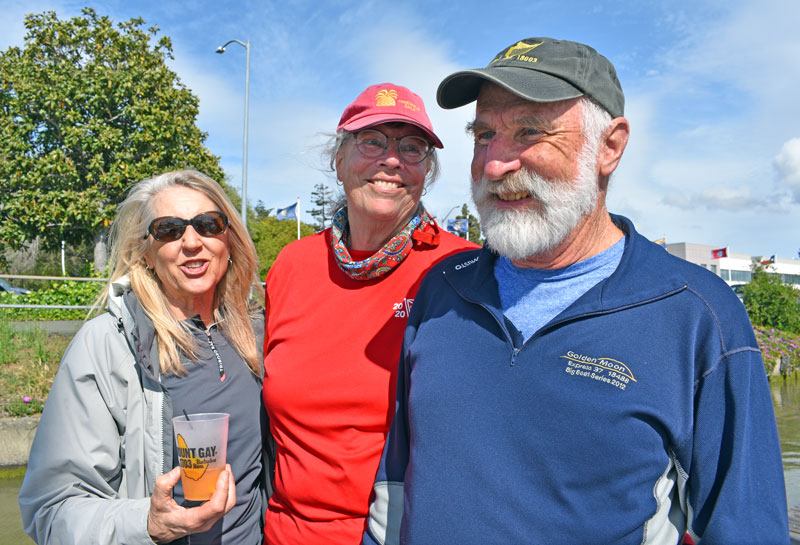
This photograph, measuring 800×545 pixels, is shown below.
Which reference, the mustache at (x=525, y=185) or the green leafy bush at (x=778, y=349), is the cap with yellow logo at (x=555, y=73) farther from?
the green leafy bush at (x=778, y=349)

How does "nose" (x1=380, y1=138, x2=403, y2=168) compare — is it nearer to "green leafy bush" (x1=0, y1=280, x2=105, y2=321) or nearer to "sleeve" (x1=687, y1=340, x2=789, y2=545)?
"sleeve" (x1=687, y1=340, x2=789, y2=545)

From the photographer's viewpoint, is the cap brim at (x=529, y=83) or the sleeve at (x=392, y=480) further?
the sleeve at (x=392, y=480)

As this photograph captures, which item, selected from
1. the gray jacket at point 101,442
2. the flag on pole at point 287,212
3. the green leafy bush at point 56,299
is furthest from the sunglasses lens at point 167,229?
the flag on pole at point 287,212

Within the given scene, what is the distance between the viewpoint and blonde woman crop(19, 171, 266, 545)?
1985 millimetres

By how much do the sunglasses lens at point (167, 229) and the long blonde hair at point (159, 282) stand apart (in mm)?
62

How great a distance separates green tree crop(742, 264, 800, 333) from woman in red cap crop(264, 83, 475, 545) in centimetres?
1971

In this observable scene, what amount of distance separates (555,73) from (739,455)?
3.82ft

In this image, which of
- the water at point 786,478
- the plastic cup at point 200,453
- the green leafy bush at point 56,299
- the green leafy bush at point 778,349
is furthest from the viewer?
the green leafy bush at point 778,349

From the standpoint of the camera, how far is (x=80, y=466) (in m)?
2.02

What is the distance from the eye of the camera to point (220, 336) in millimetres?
2629

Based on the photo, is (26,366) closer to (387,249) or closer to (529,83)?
(387,249)

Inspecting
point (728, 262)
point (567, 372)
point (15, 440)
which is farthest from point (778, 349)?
point (728, 262)

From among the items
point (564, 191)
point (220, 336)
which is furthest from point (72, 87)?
point (564, 191)

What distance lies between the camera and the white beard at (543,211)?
1.74 m
